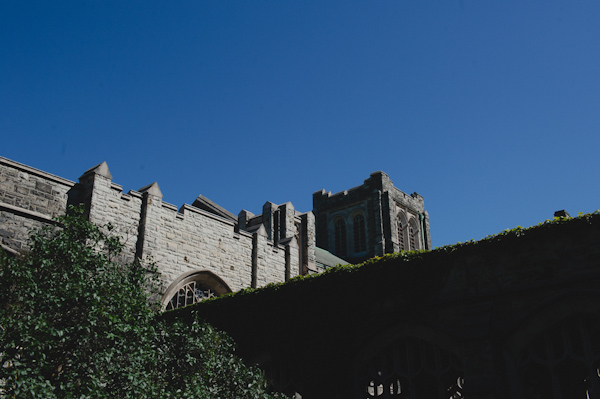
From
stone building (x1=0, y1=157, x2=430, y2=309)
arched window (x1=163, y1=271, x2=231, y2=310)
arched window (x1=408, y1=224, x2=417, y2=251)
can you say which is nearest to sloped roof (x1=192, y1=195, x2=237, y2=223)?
stone building (x1=0, y1=157, x2=430, y2=309)

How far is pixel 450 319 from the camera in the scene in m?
11.6

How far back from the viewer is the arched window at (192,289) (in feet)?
61.1

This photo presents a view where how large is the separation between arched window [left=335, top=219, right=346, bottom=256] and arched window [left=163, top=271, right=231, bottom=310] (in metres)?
25.6

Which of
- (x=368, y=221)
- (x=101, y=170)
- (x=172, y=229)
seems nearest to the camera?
(x=101, y=170)

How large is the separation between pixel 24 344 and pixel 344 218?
38803 mm

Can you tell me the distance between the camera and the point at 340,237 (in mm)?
45969

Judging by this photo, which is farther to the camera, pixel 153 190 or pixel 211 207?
pixel 211 207

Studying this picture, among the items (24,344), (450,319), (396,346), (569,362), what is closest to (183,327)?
(24,344)

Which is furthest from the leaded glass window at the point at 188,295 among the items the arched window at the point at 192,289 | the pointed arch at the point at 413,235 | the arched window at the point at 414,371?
the pointed arch at the point at 413,235

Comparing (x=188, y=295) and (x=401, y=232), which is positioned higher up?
(x=401, y=232)

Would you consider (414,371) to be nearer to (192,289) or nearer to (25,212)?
(192,289)

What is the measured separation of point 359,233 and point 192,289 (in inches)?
1068

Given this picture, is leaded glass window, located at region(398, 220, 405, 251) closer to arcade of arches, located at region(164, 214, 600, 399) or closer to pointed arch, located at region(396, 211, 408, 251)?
pointed arch, located at region(396, 211, 408, 251)

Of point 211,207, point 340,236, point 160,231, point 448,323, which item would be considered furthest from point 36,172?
point 340,236
